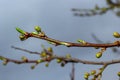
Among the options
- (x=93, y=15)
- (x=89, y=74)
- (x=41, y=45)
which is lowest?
(x=89, y=74)

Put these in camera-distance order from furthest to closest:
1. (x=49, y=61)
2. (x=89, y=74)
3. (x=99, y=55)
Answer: (x=49, y=61)
(x=89, y=74)
(x=99, y=55)

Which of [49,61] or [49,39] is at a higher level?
[49,61]

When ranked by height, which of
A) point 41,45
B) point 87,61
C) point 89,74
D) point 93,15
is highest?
point 93,15

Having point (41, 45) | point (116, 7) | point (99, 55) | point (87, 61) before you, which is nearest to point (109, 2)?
point (116, 7)

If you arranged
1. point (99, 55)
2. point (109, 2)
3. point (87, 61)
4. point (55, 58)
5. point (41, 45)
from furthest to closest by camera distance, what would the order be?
point (109, 2), point (41, 45), point (55, 58), point (87, 61), point (99, 55)

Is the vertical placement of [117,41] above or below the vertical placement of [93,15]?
below

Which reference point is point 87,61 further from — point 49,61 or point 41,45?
point 41,45

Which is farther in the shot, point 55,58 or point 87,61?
point 55,58

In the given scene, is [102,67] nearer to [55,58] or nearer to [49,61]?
[55,58]

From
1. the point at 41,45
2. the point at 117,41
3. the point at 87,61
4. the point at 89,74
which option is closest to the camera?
the point at 117,41

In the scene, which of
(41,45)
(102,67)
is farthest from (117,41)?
(41,45)
